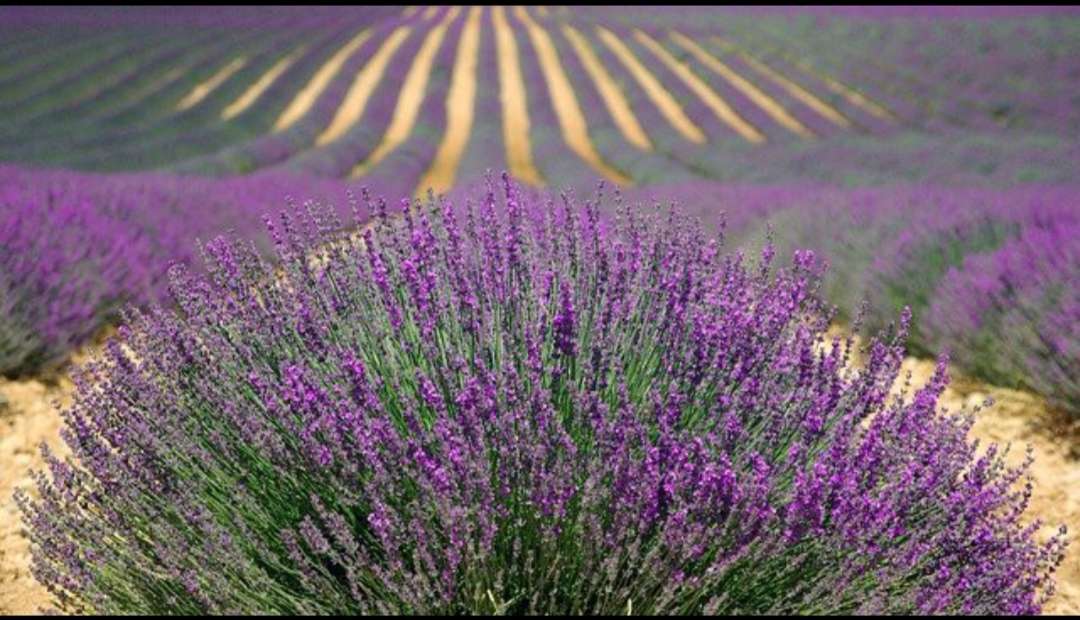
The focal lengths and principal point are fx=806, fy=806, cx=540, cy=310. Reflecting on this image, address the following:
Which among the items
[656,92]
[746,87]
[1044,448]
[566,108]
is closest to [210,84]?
[566,108]

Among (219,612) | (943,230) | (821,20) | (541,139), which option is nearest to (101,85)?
(541,139)

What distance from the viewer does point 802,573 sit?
164 cm

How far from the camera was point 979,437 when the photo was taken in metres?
3.31

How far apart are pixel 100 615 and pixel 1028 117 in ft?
56.6

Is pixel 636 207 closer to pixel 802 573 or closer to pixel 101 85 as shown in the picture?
pixel 802 573

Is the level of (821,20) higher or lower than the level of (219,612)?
lower

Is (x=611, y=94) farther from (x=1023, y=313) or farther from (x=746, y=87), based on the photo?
(x=1023, y=313)

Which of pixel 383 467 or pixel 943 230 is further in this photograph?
pixel 943 230

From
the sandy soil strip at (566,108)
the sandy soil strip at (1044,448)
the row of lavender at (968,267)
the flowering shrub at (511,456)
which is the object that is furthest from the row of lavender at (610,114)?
the flowering shrub at (511,456)

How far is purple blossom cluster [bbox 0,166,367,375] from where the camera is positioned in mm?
3998

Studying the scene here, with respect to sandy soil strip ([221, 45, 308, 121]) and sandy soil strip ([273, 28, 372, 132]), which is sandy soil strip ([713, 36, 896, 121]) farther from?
sandy soil strip ([221, 45, 308, 121])

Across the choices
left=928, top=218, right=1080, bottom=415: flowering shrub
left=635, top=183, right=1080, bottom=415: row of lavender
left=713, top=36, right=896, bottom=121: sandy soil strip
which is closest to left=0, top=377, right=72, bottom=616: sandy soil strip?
left=635, top=183, right=1080, bottom=415: row of lavender

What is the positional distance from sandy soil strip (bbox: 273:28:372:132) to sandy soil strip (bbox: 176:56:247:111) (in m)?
1.87

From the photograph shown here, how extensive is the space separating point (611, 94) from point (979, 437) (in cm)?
2171
